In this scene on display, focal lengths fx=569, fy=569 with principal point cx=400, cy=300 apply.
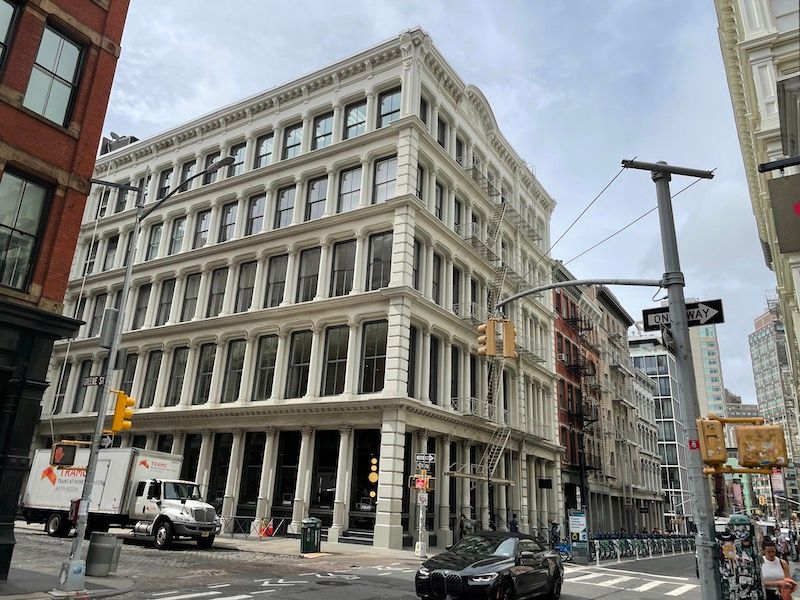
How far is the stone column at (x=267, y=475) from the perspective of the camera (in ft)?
92.5

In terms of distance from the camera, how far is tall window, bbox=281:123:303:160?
3497cm

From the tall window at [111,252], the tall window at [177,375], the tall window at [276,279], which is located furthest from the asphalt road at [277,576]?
the tall window at [111,252]

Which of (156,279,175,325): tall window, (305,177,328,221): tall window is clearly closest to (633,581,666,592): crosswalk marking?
(305,177,328,221): tall window

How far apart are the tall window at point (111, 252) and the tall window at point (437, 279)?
25894 millimetres

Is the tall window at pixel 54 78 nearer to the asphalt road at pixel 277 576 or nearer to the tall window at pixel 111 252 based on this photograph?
the asphalt road at pixel 277 576

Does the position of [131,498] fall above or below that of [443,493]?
below

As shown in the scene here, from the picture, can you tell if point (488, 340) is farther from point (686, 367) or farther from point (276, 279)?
point (276, 279)

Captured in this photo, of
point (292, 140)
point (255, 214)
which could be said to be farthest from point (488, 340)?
point (292, 140)

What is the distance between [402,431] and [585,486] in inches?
1205

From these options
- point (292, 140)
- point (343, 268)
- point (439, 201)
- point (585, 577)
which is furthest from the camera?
point (292, 140)

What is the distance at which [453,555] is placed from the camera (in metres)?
12.6

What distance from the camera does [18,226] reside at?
1405 centimetres

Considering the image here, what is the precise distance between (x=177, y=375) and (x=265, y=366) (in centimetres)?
753

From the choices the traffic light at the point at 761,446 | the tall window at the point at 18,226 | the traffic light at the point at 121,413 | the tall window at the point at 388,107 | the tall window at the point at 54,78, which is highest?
the tall window at the point at 388,107
